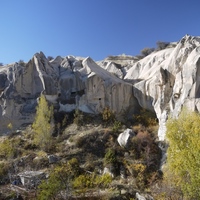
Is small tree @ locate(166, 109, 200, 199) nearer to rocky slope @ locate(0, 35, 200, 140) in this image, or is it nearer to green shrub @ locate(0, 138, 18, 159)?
rocky slope @ locate(0, 35, 200, 140)

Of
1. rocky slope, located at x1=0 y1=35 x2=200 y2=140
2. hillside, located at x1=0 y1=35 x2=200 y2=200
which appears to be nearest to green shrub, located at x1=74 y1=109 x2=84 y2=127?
hillside, located at x1=0 y1=35 x2=200 y2=200

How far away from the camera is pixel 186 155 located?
12258 mm

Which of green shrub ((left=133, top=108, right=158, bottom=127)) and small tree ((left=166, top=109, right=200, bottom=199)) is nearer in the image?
small tree ((left=166, top=109, right=200, bottom=199))

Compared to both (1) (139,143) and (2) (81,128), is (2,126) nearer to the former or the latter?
(2) (81,128)

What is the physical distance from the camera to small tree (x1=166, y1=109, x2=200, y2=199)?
456 inches

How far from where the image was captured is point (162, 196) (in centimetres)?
1534

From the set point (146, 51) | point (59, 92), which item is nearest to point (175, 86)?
point (59, 92)

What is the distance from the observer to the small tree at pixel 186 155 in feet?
38.0

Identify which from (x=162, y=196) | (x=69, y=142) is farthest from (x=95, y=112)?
(x=162, y=196)

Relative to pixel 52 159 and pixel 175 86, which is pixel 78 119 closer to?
pixel 52 159

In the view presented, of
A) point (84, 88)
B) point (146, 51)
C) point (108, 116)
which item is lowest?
point (108, 116)

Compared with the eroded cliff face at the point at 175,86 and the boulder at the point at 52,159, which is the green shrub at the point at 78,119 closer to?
the boulder at the point at 52,159

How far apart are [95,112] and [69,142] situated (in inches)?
246

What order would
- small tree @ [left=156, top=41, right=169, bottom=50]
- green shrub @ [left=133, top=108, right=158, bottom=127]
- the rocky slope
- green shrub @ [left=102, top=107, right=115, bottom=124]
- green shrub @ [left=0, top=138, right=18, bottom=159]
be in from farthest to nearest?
small tree @ [left=156, top=41, right=169, bottom=50] → green shrub @ [left=102, top=107, right=115, bottom=124] → green shrub @ [left=133, top=108, right=158, bottom=127] → the rocky slope → green shrub @ [left=0, top=138, right=18, bottom=159]
